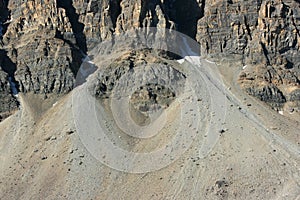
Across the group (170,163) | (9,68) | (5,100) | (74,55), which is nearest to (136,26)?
(74,55)

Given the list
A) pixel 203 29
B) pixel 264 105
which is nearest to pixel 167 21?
pixel 203 29

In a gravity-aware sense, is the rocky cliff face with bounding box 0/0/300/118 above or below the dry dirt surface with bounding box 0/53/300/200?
above

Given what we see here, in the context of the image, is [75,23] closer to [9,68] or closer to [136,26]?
[136,26]

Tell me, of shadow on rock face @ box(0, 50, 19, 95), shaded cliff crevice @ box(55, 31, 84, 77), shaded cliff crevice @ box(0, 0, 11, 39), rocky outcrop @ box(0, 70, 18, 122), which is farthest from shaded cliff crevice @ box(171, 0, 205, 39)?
rocky outcrop @ box(0, 70, 18, 122)

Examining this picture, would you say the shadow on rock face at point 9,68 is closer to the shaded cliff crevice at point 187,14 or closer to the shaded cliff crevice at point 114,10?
the shaded cliff crevice at point 114,10

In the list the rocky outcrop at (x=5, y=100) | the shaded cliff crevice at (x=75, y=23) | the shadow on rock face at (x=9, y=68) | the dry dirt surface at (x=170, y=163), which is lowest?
the dry dirt surface at (x=170, y=163)

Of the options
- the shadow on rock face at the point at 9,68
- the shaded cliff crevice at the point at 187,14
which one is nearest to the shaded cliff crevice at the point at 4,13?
the shadow on rock face at the point at 9,68

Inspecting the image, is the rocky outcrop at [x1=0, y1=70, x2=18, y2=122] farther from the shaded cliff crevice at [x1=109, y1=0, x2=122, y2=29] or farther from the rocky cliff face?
the shaded cliff crevice at [x1=109, y1=0, x2=122, y2=29]
